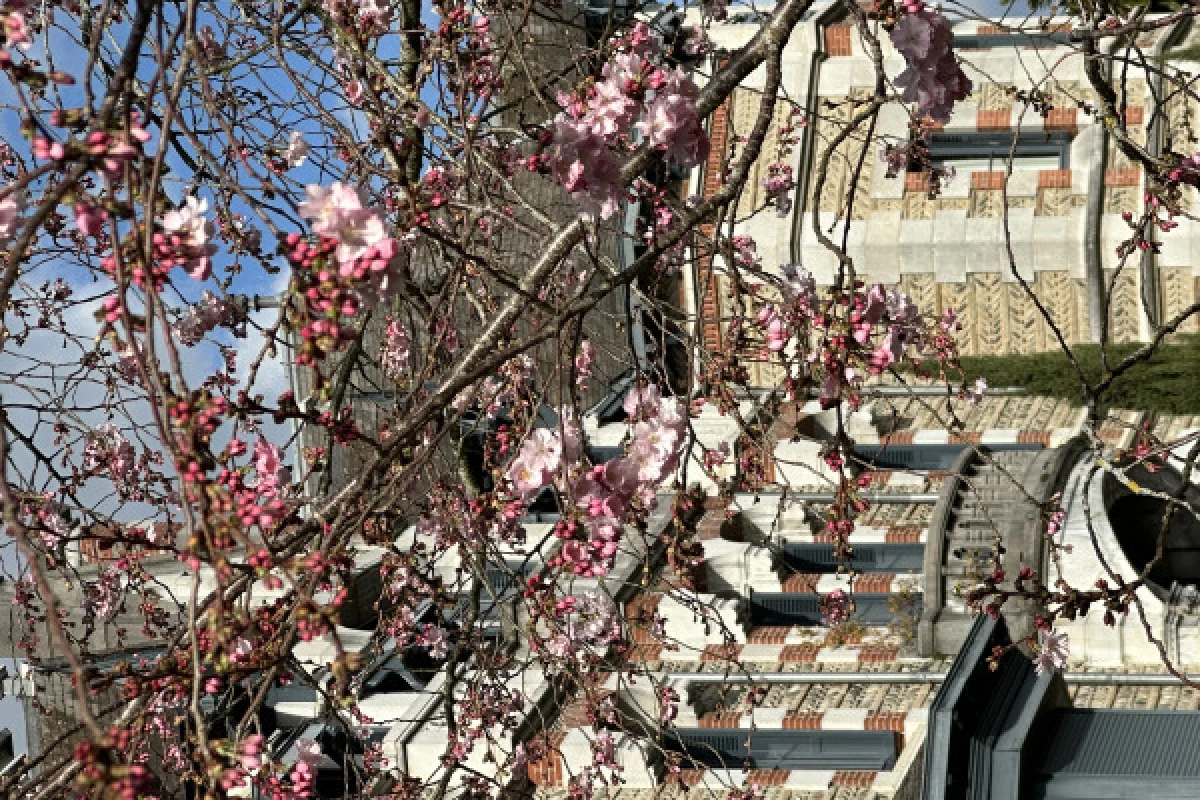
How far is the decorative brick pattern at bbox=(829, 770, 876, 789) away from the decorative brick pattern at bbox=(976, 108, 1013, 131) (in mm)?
8668

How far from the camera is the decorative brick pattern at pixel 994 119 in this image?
60.3 ft

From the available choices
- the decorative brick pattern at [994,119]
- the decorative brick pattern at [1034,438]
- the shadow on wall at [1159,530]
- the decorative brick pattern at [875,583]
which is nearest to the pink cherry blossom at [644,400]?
the decorative brick pattern at [875,583]

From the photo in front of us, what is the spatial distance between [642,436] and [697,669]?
8.84m

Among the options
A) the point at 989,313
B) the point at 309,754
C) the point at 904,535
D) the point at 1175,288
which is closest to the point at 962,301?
the point at 989,313

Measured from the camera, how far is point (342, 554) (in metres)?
6.35

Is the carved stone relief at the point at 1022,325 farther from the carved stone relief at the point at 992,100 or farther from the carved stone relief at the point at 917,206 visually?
the carved stone relief at the point at 992,100

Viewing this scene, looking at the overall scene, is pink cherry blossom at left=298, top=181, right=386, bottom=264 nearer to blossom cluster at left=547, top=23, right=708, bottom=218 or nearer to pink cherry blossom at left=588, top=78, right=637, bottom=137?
blossom cluster at left=547, top=23, right=708, bottom=218

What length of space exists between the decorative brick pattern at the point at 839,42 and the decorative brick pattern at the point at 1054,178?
2.63 metres

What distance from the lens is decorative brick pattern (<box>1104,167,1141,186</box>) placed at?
17578 mm

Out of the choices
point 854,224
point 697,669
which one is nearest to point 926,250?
point 854,224

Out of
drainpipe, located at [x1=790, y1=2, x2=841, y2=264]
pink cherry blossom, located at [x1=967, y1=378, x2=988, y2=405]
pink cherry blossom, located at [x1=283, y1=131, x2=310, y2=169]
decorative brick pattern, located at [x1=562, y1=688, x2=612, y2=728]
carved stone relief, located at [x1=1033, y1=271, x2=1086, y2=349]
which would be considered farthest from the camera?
drainpipe, located at [x1=790, y1=2, x2=841, y2=264]

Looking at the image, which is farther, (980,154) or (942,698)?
(980,154)

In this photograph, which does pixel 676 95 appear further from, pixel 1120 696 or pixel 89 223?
pixel 1120 696

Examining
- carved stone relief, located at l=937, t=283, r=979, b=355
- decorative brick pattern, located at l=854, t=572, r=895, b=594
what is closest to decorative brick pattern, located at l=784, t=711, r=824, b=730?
decorative brick pattern, located at l=854, t=572, r=895, b=594
